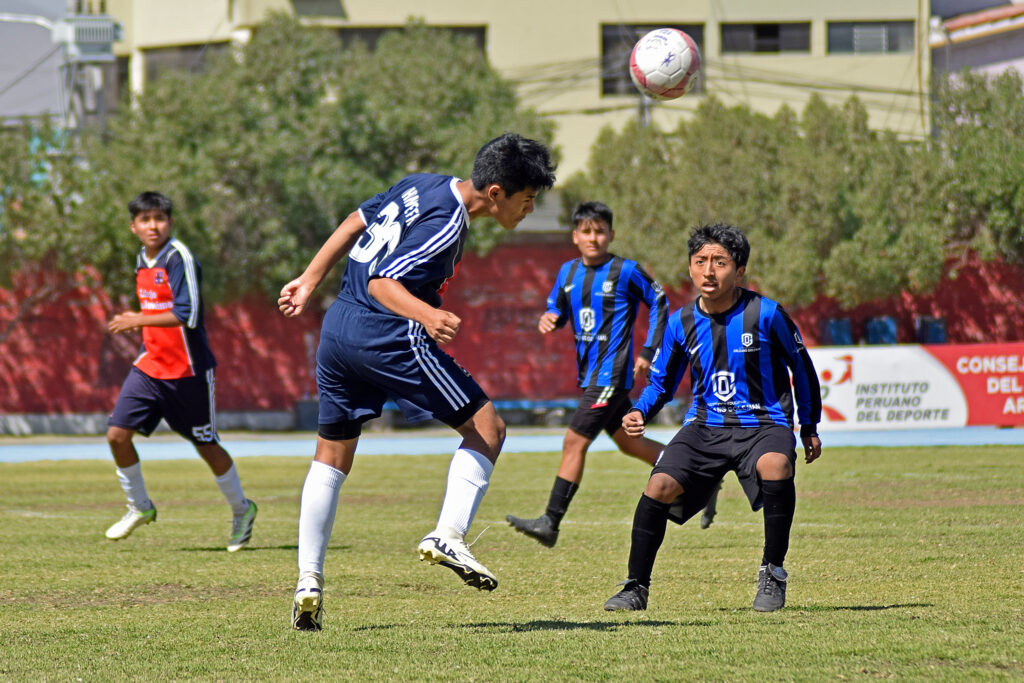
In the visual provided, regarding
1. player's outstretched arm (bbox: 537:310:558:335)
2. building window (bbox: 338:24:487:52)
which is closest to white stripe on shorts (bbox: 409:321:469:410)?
player's outstretched arm (bbox: 537:310:558:335)

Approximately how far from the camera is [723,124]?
31.1 meters

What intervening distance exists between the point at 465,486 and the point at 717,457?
1.38 metres

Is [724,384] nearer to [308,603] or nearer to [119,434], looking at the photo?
[308,603]

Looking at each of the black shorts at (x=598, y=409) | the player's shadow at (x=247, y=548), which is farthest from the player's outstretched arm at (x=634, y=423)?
the player's shadow at (x=247, y=548)

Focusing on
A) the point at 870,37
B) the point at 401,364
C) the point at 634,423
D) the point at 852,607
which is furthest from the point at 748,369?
the point at 870,37

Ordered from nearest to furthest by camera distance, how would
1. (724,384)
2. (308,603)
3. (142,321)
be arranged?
(308,603)
(724,384)
(142,321)

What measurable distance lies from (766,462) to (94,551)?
4565mm

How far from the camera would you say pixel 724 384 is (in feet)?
20.8

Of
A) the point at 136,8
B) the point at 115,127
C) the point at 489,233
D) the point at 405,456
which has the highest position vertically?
the point at 136,8

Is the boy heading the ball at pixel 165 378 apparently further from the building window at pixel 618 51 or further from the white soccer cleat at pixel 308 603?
the building window at pixel 618 51

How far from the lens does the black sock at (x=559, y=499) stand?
28.2 ft

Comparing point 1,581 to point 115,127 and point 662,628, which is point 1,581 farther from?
point 115,127

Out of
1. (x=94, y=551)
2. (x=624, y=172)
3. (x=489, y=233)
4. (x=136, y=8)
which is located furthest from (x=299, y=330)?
(x=94, y=551)

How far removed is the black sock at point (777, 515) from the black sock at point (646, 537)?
46 centimetres
